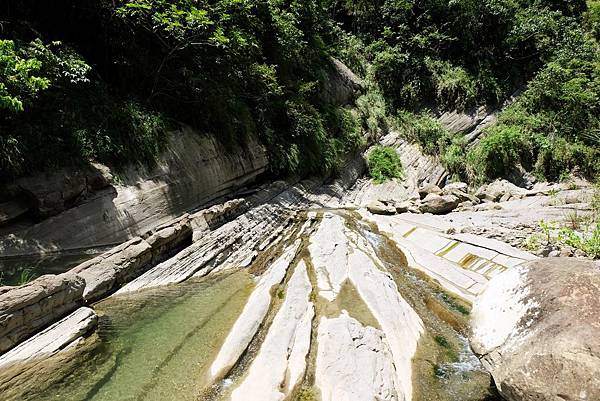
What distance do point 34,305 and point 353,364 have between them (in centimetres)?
351

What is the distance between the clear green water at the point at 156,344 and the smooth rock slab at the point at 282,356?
1.65 feet

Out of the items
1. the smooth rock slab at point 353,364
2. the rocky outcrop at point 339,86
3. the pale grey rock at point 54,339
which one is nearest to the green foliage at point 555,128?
the rocky outcrop at point 339,86

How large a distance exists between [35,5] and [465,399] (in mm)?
10057

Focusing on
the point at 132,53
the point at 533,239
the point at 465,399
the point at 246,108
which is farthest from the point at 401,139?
the point at 465,399

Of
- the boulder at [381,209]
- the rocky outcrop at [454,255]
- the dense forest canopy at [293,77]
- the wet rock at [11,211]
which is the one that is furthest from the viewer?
the boulder at [381,209]

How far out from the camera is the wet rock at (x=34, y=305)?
11.5 ft

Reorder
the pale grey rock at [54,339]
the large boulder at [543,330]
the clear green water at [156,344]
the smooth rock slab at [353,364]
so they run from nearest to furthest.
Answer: the large boulder at [543,330] < the smooth rock slab at [353,364] < the clear green water at [156,344] < the pale grey rock at [54,339]

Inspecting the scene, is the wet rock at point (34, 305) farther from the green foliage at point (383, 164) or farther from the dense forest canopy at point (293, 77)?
the green foliage at point (383, 164)

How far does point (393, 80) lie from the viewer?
21141mm

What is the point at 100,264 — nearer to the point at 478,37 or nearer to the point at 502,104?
the point at 502,104

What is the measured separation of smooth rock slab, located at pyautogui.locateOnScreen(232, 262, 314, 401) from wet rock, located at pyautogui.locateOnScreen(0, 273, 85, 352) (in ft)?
8.01

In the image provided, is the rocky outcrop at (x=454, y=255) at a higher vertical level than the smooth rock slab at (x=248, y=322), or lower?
lower

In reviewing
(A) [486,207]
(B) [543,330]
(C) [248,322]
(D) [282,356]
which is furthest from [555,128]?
(D) [282,356]

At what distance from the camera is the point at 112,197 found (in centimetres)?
655
